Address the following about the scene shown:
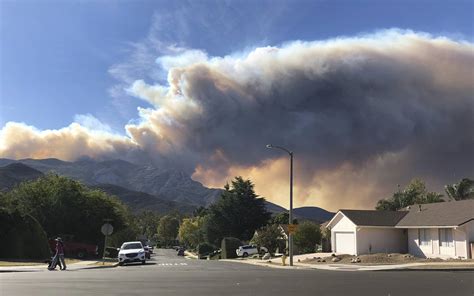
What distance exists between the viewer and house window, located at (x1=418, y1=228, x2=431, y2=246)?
48062mm

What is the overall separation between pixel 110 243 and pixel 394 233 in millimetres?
48762

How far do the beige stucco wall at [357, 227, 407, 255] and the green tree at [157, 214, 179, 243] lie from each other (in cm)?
14827

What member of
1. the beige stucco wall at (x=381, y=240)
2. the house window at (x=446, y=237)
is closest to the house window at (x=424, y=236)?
the house window at (x=446, y=237)

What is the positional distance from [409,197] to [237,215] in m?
30.7

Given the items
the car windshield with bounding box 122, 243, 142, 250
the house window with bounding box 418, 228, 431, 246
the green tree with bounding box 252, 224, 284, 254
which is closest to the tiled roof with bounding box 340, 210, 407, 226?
the house window with bounding box 418, 228, 431, 246

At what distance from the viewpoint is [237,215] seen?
101375 mm

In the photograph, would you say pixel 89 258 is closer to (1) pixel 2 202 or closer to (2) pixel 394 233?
(1) pixel 2 202

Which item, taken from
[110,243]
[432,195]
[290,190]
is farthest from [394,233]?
[110,243]

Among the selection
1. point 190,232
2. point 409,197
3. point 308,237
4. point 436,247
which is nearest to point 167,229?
point 190,232

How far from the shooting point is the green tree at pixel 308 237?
61.6 meters

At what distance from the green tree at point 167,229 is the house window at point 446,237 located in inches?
6131

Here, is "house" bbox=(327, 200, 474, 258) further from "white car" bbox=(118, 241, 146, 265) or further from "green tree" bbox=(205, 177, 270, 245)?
"green tree" bbox=(205, 177, 270, 245)

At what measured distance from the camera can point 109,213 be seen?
219 ft

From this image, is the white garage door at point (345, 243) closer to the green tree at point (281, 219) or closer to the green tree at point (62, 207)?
the green tree at point (62, 207)
